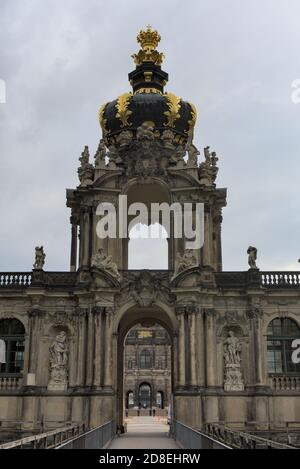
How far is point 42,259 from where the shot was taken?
32.2 metres

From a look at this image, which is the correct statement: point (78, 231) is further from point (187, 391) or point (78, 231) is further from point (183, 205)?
point (187, 391)

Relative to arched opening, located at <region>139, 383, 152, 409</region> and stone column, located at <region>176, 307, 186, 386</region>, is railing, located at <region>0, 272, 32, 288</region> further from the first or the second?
arched opening, located at <region>139, 383, 152, 409</region>

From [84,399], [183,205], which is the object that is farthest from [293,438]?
[183,205]

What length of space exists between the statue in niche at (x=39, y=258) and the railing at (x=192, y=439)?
10.4 m

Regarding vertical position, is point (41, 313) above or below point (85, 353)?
above

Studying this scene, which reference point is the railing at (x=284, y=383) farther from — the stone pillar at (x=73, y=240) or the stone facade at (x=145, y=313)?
the stone pillar at (x=73, y=240)

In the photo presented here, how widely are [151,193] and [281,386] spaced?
12.9 metres

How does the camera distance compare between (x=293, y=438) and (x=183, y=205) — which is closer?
(x=293, y=438)

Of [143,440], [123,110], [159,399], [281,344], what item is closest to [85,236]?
[123,110]

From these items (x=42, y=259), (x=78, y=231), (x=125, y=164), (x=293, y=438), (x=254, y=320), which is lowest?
(x=293, y=438)

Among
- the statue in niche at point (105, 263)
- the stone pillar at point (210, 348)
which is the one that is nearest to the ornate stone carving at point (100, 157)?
the statue in niche at point (105, 263)
